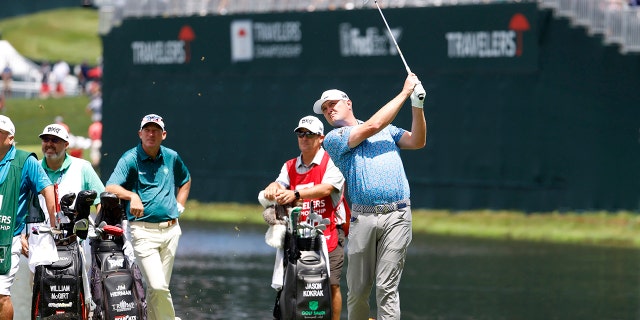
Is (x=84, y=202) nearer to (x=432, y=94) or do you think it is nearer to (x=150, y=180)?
(x=150, y=180)

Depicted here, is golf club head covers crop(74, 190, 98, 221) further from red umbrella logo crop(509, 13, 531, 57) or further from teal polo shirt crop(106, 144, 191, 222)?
red umbrella logo crop(509, 13, 531, 57)

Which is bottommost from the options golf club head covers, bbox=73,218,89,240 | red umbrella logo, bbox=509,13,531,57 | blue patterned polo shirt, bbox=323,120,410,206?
golf club head covers, bbox=73,218,89,240

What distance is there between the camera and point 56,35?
68.9m

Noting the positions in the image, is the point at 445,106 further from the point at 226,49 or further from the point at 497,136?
the point at 226,49

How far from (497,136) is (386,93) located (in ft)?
8.43

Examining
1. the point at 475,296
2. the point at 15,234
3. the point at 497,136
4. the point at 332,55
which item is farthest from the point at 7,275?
the point at 332,55

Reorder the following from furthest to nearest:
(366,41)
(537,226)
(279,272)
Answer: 1. (366,41)
2. (537,226)
3. (279,272)

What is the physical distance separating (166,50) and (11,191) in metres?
22.2

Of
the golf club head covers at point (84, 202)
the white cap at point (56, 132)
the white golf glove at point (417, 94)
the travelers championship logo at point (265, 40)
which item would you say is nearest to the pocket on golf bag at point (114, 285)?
the golf club head covers at point (84, 202)

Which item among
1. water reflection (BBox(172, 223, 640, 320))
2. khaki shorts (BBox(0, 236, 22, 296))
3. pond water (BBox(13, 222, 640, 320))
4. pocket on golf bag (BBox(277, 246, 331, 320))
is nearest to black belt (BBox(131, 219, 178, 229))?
khaki shorts (BBox(0, 236, 22, 296))

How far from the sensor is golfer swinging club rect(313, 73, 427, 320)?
12.3 m

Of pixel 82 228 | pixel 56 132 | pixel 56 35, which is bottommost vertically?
pixel 82 228

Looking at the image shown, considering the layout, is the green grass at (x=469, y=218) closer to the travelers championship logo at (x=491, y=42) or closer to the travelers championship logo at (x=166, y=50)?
the travelers championship logo at (x=491, y=42)

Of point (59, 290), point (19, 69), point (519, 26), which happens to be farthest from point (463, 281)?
point (19, 69)
